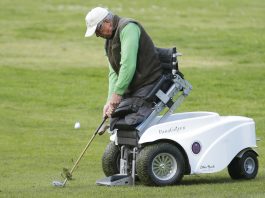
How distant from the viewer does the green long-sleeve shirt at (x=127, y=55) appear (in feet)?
40.5

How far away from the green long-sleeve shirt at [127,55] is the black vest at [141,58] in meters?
0.09

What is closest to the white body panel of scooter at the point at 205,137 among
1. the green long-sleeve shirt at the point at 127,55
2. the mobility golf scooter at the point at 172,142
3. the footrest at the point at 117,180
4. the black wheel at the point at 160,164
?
the mobility golf scooter at the point at 172,142

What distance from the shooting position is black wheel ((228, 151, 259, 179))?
13203 mm

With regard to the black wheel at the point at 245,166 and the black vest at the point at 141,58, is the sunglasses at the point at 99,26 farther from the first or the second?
the black wheel at the point at 245,166

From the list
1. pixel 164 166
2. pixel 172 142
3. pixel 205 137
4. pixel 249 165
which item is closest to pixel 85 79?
pixel 249 165

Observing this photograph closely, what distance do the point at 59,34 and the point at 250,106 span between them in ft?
45.8

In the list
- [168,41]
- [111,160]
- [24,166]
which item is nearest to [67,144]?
[24,166]

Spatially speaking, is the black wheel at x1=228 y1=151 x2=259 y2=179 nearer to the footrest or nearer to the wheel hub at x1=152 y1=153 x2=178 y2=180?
the wheel hub at x1=152 y1=153 x2=178 y2=180

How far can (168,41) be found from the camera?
36.6 m

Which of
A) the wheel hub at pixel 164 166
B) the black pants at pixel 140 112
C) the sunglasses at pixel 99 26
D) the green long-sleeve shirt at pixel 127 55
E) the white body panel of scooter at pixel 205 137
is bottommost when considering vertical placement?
the wheel hub at pixel 164 166

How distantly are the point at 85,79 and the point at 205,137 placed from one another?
16710mm

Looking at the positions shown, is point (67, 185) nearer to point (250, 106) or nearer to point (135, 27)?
point (135, 27)

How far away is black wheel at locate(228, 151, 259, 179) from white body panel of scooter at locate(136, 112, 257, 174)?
0.43 ft

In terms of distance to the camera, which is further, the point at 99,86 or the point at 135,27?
the point at 99,86
